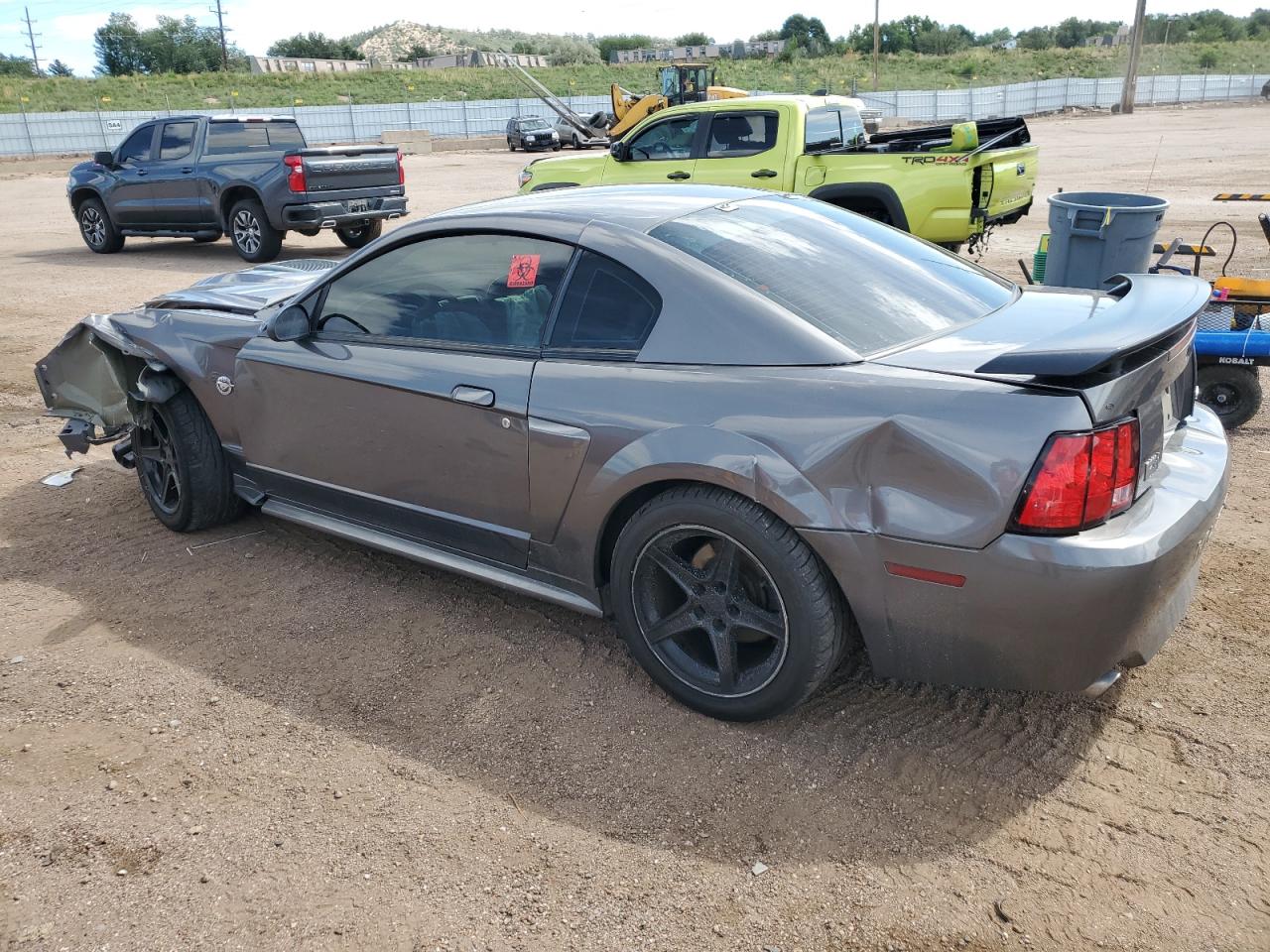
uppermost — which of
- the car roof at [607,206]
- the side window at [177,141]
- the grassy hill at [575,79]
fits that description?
the grassy hill at [575,79]

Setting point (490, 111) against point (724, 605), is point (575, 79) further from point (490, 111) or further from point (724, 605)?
point (724, 605)

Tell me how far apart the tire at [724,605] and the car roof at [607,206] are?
1.01 metres

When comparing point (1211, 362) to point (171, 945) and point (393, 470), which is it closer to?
point (393, 470)

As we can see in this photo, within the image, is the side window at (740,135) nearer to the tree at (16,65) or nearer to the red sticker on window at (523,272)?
the red sticker on window at (523,272)

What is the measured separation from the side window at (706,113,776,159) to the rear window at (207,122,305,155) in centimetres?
624

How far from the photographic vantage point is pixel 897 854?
8.75ft

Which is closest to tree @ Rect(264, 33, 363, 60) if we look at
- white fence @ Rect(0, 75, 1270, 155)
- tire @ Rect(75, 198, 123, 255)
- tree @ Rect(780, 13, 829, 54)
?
tree @ Rect(780, 13, 829, 54)

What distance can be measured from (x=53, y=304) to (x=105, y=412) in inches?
283

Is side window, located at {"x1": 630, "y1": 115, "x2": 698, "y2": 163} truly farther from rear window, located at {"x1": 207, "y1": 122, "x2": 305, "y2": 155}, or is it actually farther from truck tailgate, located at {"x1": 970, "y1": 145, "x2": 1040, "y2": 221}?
rear window, located at {"x1": 207, "y1": 122, "x2": 305, "y2": 155}

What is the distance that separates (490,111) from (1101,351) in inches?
1908

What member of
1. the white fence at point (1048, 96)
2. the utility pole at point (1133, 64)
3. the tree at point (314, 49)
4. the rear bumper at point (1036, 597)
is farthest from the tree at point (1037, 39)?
the rear bumper at point (1036, 597)

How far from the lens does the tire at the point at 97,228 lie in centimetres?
1493

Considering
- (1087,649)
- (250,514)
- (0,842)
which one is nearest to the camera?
(1087,649)

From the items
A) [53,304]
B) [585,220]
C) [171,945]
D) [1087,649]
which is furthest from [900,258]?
[53,304]
